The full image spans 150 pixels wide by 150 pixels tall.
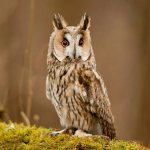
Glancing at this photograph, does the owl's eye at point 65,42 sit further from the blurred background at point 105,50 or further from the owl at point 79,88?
the blurred background at point 105,50

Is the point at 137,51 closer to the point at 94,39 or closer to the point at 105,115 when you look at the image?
the point at 94,39

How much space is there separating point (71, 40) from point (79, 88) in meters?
0.40

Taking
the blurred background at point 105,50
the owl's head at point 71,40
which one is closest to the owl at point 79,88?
the owl's head at point 71,40

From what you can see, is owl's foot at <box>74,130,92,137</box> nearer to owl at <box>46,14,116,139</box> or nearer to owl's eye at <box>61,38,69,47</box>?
owl at <box>46,14,116,139</box>

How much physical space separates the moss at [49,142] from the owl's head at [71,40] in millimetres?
790

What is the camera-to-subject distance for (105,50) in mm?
13992

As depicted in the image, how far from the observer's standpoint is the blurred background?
12016 mm

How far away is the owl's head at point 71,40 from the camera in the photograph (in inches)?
239

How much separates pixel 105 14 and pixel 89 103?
854 centimetres

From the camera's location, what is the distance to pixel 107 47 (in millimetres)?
14031

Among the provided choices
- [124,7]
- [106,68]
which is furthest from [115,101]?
[124,7]

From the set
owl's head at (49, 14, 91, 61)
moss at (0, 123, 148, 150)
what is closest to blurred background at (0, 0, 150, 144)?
owl's head at (49, 14, 91, 61)

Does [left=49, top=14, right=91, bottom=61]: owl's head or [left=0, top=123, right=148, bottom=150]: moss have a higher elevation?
[left=49, top=14, right=91, bottom=61]: owl's head

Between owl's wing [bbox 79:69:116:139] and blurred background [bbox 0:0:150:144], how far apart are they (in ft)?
15.4
